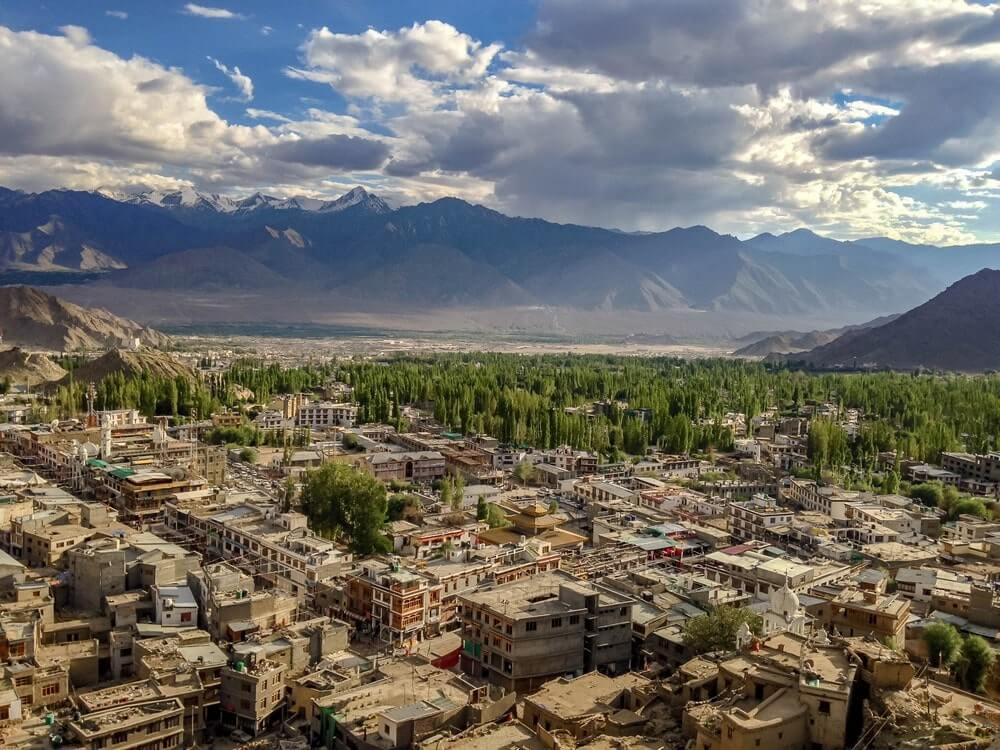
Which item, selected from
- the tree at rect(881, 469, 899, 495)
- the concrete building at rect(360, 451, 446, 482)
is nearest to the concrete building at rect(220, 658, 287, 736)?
the concrete building at rect(360, 451, 446, 482)

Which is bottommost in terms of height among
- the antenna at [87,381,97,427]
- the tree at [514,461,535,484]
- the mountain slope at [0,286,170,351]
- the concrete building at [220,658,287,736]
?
the concrete building at [220,658,287,736]

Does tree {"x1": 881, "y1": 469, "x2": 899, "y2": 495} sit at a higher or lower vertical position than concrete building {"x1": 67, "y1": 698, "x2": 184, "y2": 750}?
higher

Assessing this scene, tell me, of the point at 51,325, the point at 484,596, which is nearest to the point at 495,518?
the point at 484,596

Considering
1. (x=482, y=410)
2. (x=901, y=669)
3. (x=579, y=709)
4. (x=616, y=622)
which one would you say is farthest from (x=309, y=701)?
(x=482, y=410)

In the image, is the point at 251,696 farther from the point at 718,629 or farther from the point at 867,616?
the point at 867,616

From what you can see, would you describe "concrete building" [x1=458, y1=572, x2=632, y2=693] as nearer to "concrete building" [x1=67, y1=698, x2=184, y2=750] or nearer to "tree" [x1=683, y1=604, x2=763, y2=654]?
"tree" [x1=683, y1=604, x2=763, y2=654]

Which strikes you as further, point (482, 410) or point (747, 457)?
point (482, 410)

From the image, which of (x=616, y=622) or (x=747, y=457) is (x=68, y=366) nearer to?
(x=747, y=457)
